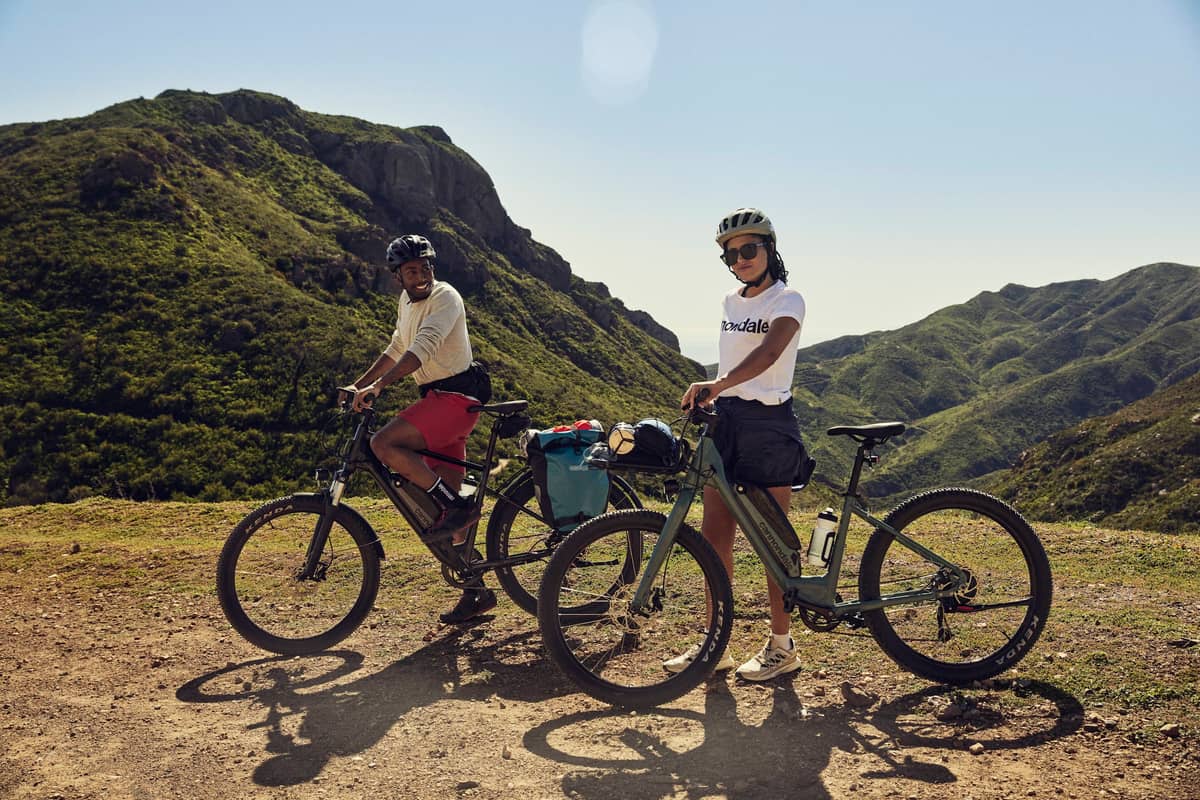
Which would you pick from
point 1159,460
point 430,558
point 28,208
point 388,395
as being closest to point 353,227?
point 28,208

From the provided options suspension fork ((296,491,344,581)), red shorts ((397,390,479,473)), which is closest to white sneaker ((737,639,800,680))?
red shorts ((397,390,479,473))

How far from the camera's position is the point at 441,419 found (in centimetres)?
568

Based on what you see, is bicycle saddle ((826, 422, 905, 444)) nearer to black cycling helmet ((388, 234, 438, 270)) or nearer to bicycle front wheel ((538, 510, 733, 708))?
bicycle front wheel ((538, 510, 733, 708))

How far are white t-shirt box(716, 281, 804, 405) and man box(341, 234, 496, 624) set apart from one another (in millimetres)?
2017

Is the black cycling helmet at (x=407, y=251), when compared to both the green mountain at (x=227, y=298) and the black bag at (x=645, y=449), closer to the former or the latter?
the green mountain at (x=227, y=298)

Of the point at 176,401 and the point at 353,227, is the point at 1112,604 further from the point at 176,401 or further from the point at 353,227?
the point at 353,227

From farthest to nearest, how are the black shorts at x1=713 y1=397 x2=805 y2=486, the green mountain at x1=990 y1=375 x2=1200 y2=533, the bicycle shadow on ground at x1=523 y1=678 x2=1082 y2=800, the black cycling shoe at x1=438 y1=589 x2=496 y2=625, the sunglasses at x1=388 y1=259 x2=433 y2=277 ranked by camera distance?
1. the green mountain at x1=990 y1=375 x2=1200 y2=533
2. the black cycling shoe at x1=438 y1=589 x2=496 y2=625
3. the sunglasses at x1=388 y1=259 x2=433 y2=277
4. the black shorts at x1=713 y1=397 x2=805 y2=486
5. the bicycle shadow on ground at x1=523 y1=678 x2=1082 y2=800

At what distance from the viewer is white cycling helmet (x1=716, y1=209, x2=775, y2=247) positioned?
14.9 ft

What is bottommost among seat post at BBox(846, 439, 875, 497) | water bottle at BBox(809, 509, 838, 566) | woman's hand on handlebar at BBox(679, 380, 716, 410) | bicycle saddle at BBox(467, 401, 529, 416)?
water bottle at BBox(809, 509, 838, 566)

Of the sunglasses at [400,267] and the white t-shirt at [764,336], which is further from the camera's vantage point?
the sunglasses at [400,267]

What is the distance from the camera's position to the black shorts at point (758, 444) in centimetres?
449

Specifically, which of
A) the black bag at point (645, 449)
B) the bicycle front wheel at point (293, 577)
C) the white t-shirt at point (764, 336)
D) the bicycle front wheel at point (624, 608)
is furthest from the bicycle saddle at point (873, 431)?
the bicycle front wheel at point (293, 577)

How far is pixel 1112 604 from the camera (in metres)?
5.90

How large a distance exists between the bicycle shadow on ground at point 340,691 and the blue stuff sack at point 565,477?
1048 millimetres
